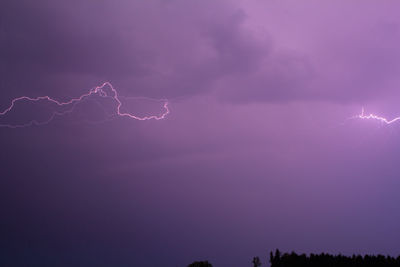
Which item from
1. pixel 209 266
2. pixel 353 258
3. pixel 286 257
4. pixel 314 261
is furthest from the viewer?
pixel 209 266

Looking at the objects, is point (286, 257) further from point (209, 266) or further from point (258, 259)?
point (209, 266)

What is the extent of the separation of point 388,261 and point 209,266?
27606mm

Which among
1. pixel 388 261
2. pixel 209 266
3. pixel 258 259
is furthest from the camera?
pixel 209 266

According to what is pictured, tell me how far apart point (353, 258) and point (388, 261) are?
260 centimetres

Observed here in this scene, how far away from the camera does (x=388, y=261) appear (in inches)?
1120

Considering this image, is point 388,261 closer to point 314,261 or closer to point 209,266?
point 314,261

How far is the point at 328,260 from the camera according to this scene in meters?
31.3

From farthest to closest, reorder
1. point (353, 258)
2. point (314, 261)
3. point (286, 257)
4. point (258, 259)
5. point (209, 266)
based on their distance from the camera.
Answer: point (209, 266) < point (258, 259) < point (286, 257) < point (314, 261) < point (353, 258)

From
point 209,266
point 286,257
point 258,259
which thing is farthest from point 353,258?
point 209,266

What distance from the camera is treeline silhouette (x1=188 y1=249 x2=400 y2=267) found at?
28.7 m

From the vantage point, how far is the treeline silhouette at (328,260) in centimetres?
2871

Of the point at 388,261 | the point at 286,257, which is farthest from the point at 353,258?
the point at 286,257

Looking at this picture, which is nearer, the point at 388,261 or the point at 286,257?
Answer: the point at 388,261

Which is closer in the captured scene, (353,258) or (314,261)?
(353,258)
